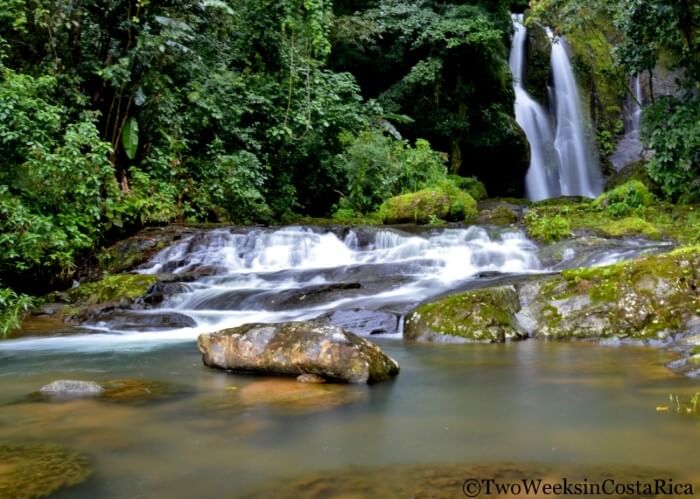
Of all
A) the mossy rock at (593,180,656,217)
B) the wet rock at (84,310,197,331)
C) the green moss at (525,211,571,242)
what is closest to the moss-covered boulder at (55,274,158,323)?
the wet rock at (84,310,197,331)

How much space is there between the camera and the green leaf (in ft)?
44.0

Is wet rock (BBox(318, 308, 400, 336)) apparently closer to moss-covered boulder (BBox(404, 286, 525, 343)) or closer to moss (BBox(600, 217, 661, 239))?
moss-covered boulder (BBox(404, 286, 525, 343))

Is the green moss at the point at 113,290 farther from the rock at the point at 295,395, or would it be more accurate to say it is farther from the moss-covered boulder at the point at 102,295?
the rock at the point at 295,395

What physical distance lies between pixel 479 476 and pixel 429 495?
33cm

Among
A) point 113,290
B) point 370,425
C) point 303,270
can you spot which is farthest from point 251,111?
point 370,425

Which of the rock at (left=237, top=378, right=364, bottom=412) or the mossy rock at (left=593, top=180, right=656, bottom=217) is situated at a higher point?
the mossy rock at (left=593, top=180, right=656, bottom=217)

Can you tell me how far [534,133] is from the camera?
24.8 meters

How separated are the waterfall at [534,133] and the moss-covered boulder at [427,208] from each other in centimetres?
850

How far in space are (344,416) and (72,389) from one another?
6.93 ft

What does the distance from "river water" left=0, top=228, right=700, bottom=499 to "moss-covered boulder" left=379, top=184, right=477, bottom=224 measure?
285 inches

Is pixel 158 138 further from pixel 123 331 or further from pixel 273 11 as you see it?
pixel 123 331

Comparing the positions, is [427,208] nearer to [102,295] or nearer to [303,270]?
[303,270]

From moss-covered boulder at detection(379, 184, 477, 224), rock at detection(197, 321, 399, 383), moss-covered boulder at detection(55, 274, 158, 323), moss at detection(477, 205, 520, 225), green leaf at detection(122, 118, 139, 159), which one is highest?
green leaf at detection(122, 118, 139, 159)

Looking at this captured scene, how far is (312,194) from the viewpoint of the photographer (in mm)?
19078
